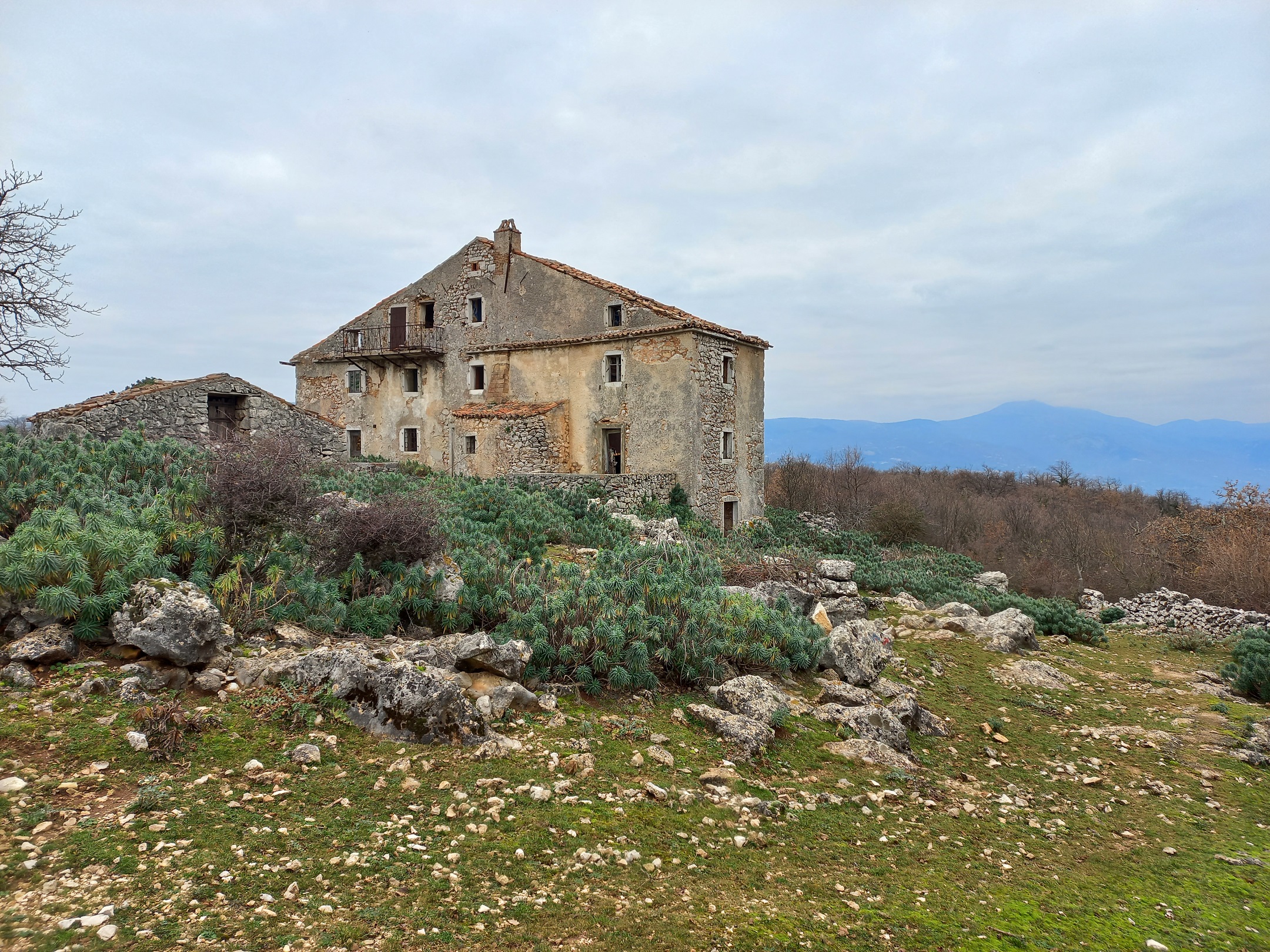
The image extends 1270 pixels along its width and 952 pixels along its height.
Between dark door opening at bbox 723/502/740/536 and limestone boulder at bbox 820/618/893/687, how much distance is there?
556 inches

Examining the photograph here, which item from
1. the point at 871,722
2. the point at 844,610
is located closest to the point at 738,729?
the point at 871,722

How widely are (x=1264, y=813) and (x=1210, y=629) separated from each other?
13.1 meters

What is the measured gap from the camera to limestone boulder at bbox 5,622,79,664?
518 cm

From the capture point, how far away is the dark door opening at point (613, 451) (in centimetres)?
2350

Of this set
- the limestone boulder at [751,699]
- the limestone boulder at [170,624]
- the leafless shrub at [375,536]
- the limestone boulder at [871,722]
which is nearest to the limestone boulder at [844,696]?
the limestone boulder at [871,722]

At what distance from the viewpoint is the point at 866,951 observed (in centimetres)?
386

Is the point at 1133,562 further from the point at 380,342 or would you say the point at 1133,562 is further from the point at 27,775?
the point at 27,775

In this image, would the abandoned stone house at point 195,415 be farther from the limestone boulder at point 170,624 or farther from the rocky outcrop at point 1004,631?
the rocky outcrop at point 1004,631

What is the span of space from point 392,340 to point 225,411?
40.9 feet

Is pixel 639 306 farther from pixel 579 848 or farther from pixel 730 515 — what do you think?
pixel 579 848

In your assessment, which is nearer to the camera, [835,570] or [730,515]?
[835,570]

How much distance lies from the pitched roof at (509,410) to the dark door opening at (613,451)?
1947mm

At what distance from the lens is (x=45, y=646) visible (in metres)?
5.26

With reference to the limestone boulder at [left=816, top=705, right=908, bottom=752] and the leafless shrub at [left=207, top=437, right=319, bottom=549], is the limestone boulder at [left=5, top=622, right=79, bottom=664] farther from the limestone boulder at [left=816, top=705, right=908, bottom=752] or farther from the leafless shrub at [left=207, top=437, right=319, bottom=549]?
the limestone boulder at [left=816, top=705, right=908, bottom=752]
